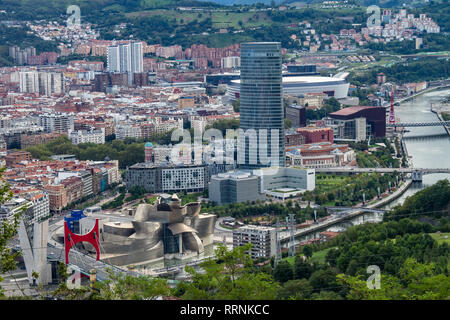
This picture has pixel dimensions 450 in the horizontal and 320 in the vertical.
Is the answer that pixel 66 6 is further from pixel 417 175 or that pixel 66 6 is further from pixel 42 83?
pixel 417 175

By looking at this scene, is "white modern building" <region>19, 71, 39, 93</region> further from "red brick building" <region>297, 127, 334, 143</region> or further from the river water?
"red brick building" <region>297, 127, 334, 143</region>

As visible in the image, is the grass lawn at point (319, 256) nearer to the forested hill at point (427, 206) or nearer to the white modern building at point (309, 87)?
the forested hill at point (427, 206)

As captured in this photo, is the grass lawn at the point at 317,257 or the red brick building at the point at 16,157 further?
the red brick building at the point at 16,157

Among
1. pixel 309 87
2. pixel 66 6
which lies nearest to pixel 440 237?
pixel 309 87

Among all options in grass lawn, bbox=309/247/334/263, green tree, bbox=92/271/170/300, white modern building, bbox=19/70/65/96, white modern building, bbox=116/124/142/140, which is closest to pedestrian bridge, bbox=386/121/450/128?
white modern building, bbox=116/124/142/140

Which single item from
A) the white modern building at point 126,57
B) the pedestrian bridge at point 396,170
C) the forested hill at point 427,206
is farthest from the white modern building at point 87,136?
the white modern building at point 126,57
